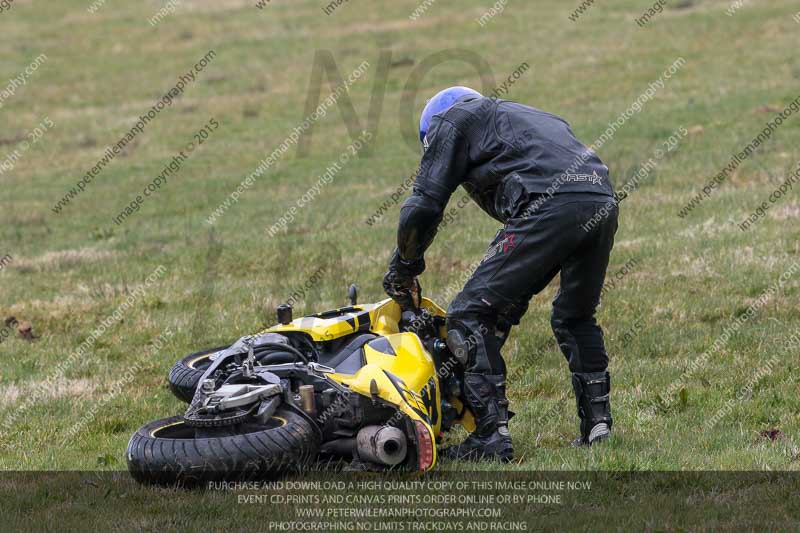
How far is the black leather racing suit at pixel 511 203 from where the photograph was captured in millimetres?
6484

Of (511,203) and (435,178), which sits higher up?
(435,178)

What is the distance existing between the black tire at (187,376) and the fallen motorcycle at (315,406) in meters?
0.88

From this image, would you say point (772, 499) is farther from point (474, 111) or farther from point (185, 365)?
point (185, 365)

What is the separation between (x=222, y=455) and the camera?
18.8ft

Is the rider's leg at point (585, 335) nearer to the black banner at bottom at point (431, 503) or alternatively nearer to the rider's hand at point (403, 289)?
the rider's hand at point (403, 289)

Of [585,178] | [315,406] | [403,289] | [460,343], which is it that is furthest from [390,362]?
[585,178]

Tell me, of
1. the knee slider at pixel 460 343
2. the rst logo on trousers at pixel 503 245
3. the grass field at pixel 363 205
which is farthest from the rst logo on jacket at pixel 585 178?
the grass field at pixel 363 205

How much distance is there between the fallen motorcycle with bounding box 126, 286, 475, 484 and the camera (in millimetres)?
5824

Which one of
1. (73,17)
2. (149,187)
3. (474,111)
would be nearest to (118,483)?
(474,111)

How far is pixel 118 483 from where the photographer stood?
20.3 feet

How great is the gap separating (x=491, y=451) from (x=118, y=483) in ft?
7.40

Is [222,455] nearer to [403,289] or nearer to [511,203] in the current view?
[403,289]

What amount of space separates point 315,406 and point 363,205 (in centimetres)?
1086

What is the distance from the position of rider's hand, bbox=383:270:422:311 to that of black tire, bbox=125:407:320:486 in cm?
139
